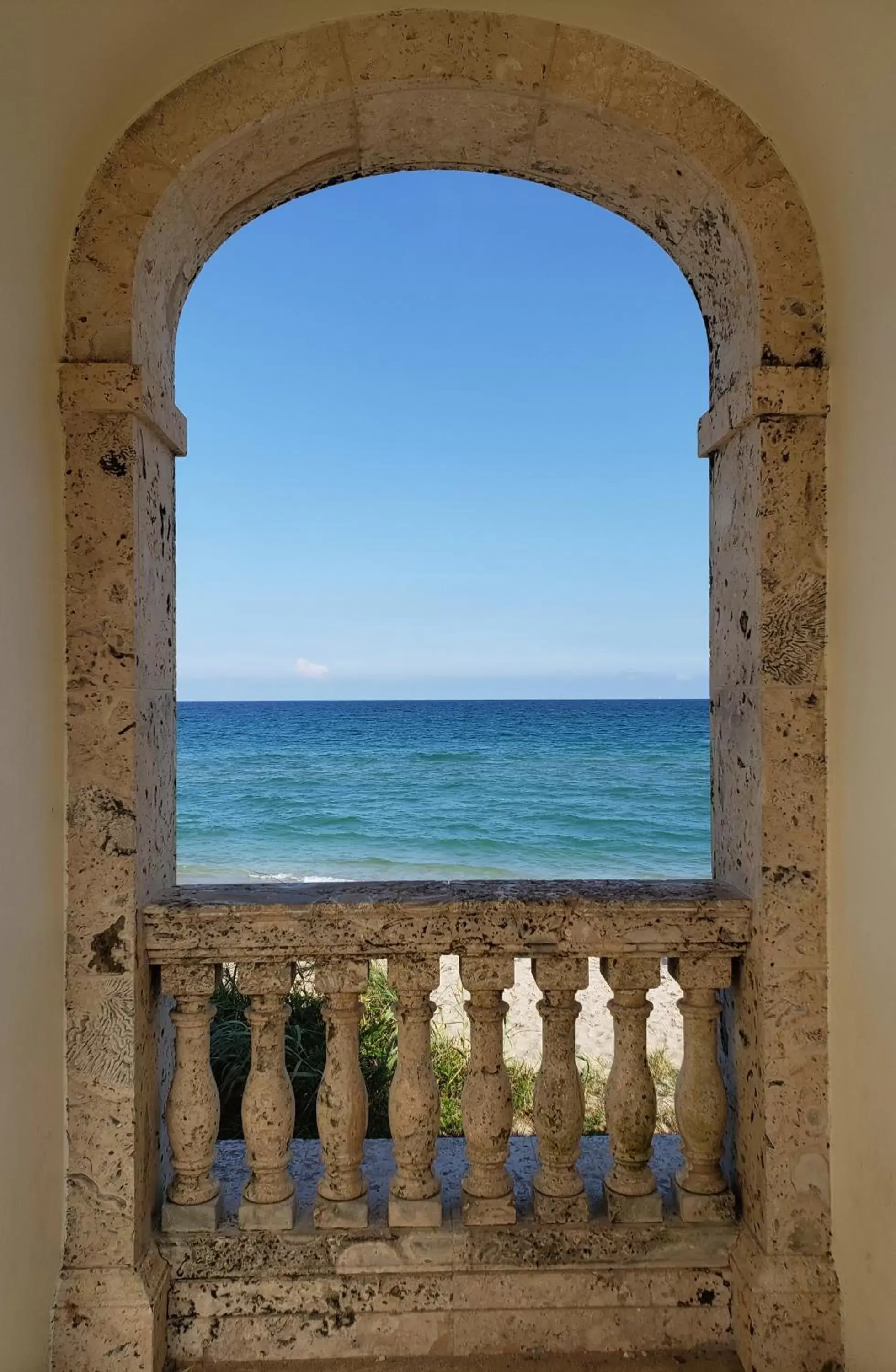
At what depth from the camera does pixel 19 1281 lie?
5.46ft

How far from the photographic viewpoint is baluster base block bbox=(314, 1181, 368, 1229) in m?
2.03

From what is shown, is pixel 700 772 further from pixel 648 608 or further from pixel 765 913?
pixel 765 913

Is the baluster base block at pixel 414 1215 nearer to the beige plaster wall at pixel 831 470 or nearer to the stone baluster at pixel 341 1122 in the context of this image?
the stone baluster at pixel 341 1122

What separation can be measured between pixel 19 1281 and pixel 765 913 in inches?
71.1

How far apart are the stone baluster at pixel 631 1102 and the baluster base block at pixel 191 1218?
1.00m

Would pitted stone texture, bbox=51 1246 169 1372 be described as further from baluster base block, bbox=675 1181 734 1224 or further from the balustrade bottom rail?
baluster base block, bbox=675 1181 734 1224

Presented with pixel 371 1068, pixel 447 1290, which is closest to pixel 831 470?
pixel 447 1290

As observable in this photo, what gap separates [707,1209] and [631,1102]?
1.07 ft

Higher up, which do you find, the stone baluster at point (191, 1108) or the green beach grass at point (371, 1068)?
the stone baluster at point (191, 1108)

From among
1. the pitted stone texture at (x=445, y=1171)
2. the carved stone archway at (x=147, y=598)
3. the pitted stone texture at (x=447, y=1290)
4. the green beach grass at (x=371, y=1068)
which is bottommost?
the green beach grass at (x=371, y=1068)

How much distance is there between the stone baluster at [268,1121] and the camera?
2021mm

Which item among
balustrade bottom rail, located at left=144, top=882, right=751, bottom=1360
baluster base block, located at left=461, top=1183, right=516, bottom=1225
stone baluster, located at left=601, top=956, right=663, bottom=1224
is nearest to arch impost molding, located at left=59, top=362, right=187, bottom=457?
balustrade bottom rail, located at left=144, top=882, right=751, bottom=1360

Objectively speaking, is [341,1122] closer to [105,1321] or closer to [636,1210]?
[105,1321]

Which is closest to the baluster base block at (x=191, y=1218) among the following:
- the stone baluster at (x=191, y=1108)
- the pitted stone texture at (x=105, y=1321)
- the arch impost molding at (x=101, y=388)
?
the stone baluster at (x=191, y=1108)
